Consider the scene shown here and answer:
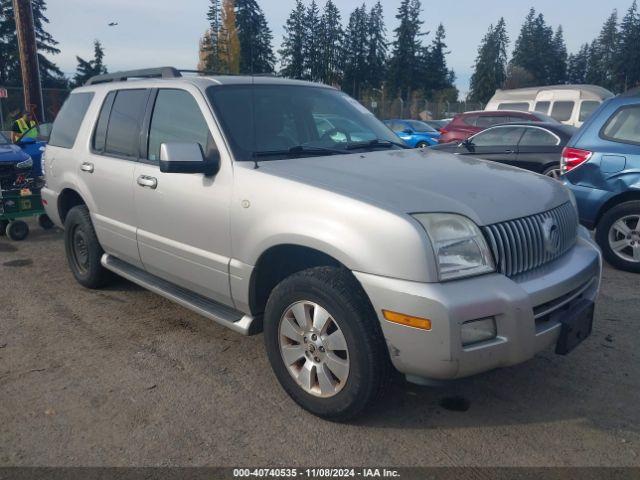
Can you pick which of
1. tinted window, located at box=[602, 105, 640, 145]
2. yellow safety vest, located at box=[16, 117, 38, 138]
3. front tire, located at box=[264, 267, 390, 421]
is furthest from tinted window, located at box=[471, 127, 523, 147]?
yellow safety vest, located at box=[16, 117, 38, 138]

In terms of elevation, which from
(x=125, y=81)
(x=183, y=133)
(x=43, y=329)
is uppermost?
(x=125, y=81)

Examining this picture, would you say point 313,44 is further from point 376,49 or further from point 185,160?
point 185,160

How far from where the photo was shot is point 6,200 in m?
7.43

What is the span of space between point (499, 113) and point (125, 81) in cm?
1264

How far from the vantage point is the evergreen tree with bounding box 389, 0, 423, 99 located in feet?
242

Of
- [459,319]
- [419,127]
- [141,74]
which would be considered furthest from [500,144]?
[419,127]

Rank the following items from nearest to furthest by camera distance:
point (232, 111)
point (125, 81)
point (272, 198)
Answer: point (272, 198) < point (232, 111) < point (125, 81)

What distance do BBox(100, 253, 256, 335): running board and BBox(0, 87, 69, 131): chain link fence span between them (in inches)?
835

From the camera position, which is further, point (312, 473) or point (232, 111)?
point (232, 111)

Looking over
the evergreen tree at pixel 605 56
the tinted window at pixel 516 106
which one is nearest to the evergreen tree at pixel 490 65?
the evergreen tree at pixel 605 56

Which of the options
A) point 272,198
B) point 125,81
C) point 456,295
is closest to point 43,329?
point 125,81

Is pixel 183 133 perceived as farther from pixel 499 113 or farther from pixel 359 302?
pixel 499 113

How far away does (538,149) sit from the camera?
9.90 m

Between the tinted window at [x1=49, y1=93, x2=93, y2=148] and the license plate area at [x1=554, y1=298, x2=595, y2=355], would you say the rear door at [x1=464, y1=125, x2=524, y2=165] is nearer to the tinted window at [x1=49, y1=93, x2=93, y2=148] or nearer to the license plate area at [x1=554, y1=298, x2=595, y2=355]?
the tinted window at [x1=49, y1=93, x2=93, y2=148]
